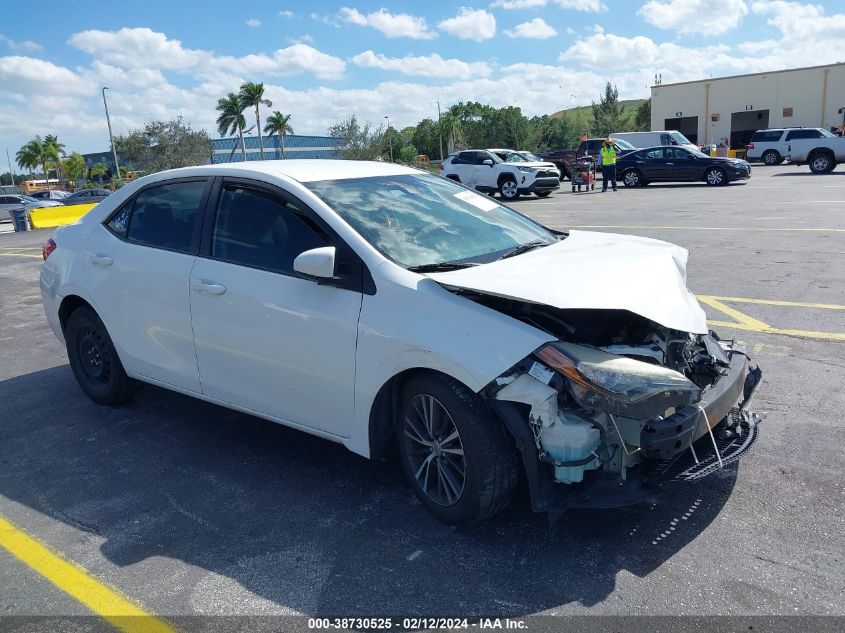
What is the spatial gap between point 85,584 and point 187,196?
2.44 metres

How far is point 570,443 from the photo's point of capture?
9.55 feet

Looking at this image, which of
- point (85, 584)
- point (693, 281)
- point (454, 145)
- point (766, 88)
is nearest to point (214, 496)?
point (85, 584)

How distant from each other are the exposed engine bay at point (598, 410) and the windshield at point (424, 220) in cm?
62

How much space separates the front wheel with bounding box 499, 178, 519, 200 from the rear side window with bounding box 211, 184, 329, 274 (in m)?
19.7

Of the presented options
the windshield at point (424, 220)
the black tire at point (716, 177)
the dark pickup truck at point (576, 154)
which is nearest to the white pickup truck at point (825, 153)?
the black tire at point (716, 177)

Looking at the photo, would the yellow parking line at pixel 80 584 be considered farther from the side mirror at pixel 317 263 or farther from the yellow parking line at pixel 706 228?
the yellow parking line at pixel 706 228

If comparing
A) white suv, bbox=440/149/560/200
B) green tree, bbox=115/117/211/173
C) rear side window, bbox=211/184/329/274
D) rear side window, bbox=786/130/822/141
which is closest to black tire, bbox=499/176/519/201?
white suv, bbox=440/149/560/200

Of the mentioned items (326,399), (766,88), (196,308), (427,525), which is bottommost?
(427,525)

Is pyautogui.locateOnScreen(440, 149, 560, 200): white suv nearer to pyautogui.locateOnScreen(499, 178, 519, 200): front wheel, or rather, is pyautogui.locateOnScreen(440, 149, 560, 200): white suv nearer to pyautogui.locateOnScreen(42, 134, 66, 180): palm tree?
pyautogui.locateOnScreen(499, 178, 519, 200): front wheel

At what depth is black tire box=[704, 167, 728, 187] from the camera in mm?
23781

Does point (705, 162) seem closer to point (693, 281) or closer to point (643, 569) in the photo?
point (693, 281)

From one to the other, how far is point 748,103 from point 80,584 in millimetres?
63082

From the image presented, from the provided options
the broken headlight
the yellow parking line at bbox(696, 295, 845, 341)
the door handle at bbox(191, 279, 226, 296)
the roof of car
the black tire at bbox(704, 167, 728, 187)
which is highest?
the roof of car

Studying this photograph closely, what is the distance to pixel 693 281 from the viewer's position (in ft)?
27.6
